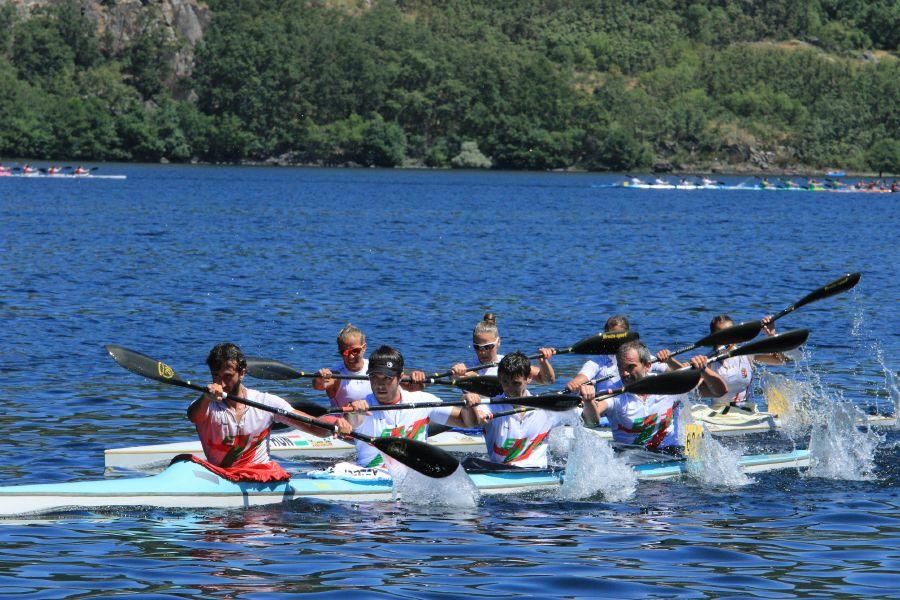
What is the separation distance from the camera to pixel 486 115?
18400 centimetres

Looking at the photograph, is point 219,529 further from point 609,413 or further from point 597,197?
point 597,197

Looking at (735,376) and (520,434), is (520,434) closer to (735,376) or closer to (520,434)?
(520,434)

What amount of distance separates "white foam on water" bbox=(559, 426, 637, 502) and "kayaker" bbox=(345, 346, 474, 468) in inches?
54.5

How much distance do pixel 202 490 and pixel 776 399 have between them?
1036 cm

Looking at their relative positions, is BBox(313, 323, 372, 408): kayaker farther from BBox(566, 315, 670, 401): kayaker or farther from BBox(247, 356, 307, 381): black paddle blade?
BBox(566, 315, 670, 401): kayaker

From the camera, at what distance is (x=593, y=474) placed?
1573 centimetres

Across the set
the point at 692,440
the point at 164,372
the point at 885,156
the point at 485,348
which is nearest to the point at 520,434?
the point at 485,348

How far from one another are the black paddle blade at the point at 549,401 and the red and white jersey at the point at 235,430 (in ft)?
8.00

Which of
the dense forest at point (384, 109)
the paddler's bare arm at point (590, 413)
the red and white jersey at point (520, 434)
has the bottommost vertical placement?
the red and white jersey at point (520, 434)

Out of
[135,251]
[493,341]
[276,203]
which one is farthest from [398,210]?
[493,341]

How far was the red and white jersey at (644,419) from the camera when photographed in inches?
654

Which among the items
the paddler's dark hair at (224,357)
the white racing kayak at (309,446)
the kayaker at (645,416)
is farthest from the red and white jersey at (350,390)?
the paddler's dark hair at (224,357)

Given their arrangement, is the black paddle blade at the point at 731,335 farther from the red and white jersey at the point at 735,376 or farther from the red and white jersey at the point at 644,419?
the red and white jersey at the point at 644,419

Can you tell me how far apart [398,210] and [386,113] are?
104m
